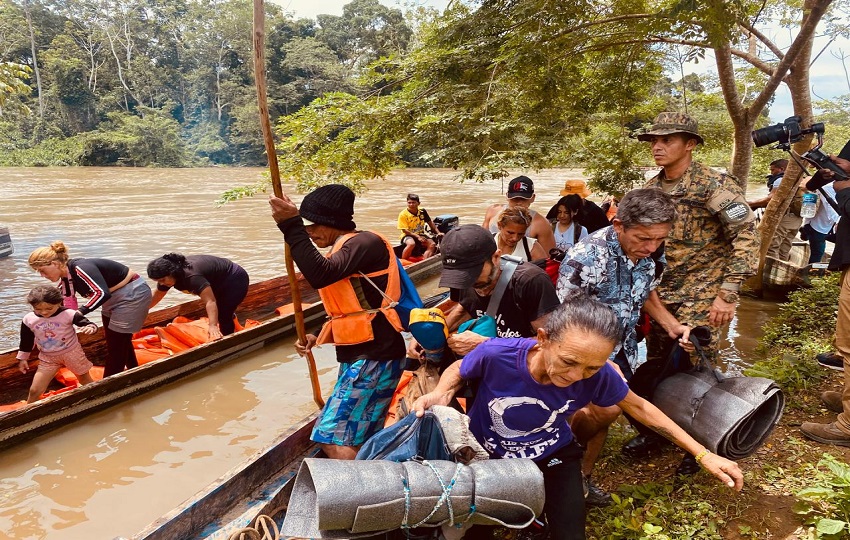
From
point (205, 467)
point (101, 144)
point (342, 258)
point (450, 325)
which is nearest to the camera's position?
point (342, 258)

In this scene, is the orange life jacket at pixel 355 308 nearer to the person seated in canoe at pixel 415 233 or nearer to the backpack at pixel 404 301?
the backpack at pixel 404 301

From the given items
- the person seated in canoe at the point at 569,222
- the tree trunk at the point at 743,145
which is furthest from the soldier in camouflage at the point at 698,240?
the tree trunk at the point at 743,145

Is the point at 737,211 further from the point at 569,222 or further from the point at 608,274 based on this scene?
the point at 569,222

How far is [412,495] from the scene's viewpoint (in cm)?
174

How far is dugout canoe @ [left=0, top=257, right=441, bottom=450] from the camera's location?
14.2 ft

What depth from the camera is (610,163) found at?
7.33 meters

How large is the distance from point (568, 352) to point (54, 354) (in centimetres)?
449

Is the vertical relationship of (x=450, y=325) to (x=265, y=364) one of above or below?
above

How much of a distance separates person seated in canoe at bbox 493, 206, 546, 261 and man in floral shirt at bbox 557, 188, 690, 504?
130 centimetres

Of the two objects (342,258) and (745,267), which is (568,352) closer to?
(342,258)

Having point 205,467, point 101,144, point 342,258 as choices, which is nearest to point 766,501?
point 342,258

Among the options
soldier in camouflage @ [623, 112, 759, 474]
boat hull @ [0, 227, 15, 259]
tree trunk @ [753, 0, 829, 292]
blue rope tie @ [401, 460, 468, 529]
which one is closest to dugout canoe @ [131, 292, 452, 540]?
blue rope tie @ [401, 460, 468, 529]

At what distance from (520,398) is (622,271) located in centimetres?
99

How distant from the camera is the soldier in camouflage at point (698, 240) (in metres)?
2.95
